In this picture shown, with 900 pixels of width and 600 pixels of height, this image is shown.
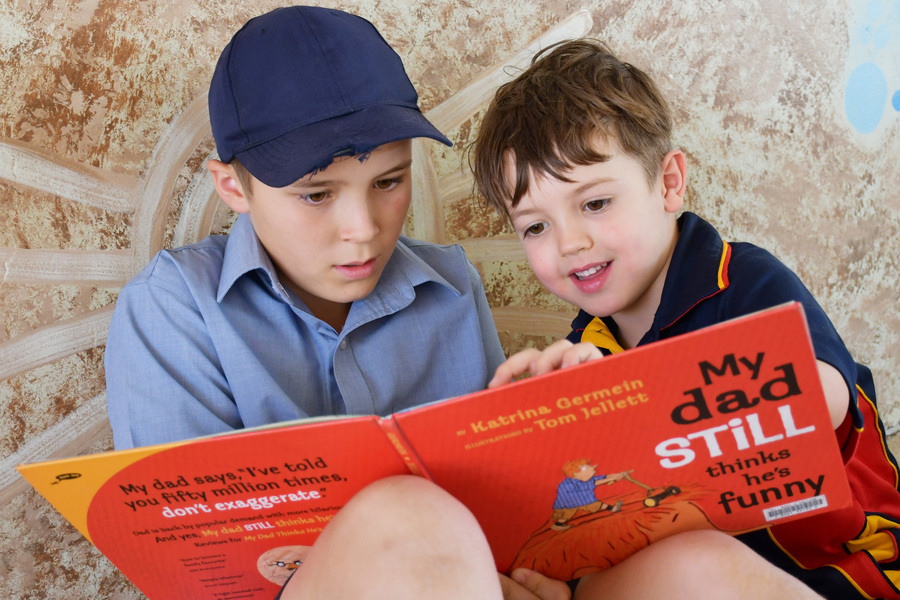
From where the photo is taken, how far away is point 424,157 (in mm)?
1350

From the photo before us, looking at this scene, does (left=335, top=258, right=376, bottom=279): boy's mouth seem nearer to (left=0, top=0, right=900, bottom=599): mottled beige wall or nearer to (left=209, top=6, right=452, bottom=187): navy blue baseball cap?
(left=209, top=6, right=452, bottom=187): navy blue baseball cap

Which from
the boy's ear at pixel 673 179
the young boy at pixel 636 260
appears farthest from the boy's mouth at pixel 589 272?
the boy's ear at pixel 673 179

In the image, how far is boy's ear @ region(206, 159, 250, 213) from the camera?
0.98 meters

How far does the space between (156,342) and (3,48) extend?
0.46 metres

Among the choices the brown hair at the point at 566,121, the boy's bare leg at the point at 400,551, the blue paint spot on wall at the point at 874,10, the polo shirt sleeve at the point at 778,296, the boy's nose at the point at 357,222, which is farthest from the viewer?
the blue paint spot on wall at the point at 874,10

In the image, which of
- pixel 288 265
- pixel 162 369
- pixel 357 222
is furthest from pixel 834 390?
pixel 162 369

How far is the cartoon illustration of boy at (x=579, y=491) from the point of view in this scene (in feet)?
2.21

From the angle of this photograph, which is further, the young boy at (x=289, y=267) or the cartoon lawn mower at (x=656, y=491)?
the young boy at (x=289, y=267)

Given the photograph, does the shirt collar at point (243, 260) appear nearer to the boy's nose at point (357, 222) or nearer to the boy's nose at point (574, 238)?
the boy's nose at point (357, 222)

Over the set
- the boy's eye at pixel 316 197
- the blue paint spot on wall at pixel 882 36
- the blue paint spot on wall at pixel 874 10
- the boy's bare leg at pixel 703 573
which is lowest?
the boy's bare leg at pixel 703 573

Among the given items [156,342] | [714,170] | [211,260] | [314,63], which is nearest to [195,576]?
[156,342]

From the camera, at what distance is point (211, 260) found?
3.41 feet

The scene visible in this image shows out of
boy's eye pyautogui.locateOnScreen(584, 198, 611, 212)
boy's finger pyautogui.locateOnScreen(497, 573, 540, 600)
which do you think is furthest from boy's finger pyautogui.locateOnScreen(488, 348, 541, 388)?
boy's eye pyautogui.locateOnScreen(584, 198, 611, 212)

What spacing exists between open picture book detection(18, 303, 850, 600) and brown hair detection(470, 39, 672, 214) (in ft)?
1.47
